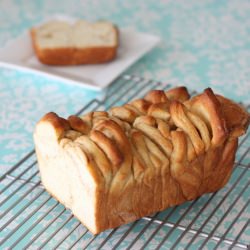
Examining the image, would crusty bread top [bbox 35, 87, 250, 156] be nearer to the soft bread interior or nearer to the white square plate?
the soft bread interior

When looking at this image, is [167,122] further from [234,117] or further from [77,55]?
[77,55]

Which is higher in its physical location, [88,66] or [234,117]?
[234,117]

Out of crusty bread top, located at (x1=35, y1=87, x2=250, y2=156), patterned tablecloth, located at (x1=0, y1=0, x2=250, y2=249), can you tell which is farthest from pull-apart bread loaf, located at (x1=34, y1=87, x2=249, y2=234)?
patterned tablecloth, located at (x1=0, y1=0, x2=250, y2=249)

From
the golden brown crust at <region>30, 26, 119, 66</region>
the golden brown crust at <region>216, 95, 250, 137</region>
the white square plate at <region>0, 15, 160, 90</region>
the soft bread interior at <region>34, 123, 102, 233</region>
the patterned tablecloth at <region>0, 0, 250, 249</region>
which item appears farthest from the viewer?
the golden brown crust at <region>30, 26, 119, 66</region>

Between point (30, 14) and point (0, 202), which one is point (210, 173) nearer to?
point (0, 202)

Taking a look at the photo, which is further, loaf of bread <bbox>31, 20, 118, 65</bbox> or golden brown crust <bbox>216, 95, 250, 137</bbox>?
loaf of bread <bbox>31, 20, 118, 65</bbox>

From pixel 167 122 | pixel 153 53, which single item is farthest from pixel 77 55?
pixel 167 122
